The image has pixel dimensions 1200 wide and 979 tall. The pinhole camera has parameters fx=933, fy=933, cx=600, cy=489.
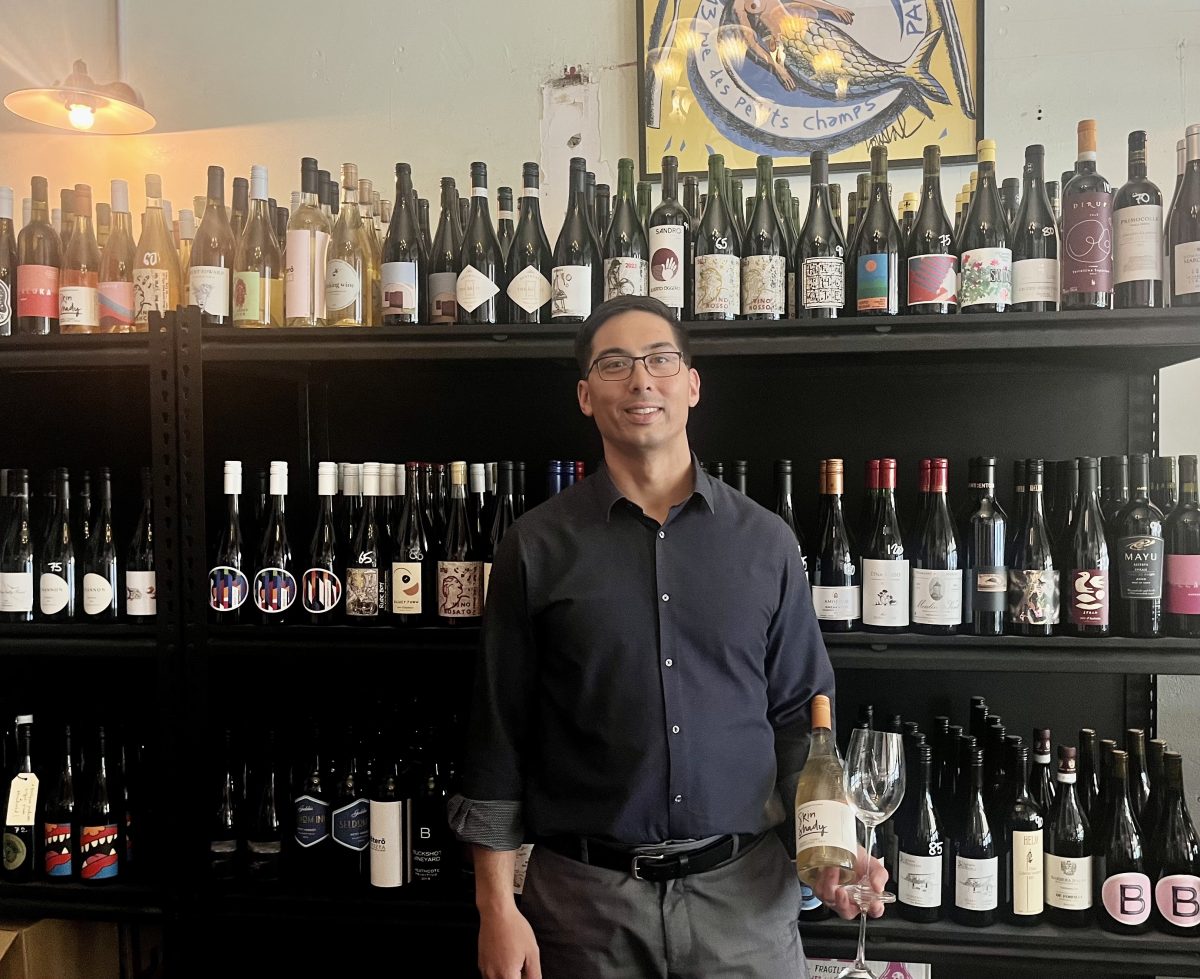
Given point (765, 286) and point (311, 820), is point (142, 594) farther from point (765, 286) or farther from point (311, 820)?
point (765, 286)

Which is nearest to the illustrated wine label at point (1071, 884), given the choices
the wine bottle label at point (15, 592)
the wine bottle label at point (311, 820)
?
the wine bottle label at point (311, 820)

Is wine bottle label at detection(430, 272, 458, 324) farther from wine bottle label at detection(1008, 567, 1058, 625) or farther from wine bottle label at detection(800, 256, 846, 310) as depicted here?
wine bottle label at detection(1008, 567, 1058, 625)

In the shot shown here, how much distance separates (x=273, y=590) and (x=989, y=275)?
1.44 meters

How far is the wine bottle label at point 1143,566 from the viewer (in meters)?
1.62

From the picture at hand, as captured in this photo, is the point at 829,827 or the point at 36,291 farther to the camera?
the point at 36,291

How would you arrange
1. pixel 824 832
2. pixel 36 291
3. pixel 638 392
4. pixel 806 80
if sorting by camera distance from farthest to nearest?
pixel 806 80, pixel 36 291, pixel 638 392, pixel 824 832

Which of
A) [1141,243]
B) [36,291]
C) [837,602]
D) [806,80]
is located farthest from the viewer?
[806,80]

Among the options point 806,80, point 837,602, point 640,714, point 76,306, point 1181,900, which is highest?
point 806,80

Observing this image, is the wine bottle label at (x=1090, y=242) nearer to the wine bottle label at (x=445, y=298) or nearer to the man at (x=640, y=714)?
the man at (x=640, y=714)

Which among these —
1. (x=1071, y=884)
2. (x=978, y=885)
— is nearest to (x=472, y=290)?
(x=978, y=885)

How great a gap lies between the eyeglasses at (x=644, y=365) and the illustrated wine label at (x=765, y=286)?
33cm

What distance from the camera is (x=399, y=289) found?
1779 millimetres

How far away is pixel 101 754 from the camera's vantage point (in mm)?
2045

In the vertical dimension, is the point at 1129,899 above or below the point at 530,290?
below
